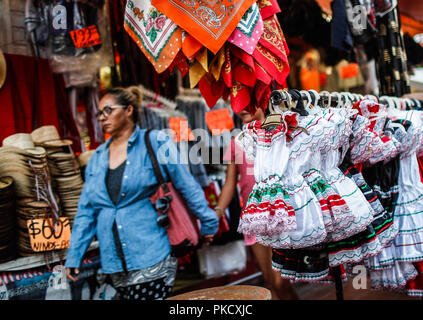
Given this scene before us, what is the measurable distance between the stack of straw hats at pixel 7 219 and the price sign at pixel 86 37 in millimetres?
1033

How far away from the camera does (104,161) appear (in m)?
2.32

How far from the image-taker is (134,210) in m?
2.18

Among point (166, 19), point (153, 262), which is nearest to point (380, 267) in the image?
point (153, 262)

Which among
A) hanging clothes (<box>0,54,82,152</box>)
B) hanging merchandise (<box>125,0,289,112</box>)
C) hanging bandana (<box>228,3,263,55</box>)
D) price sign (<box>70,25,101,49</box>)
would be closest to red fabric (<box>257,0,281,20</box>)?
hanging merchandise (<box>125,0,289,112</box>)

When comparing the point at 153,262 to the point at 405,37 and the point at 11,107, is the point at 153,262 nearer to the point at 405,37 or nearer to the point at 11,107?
the point at 11,107

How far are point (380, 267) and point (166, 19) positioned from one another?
1480mm

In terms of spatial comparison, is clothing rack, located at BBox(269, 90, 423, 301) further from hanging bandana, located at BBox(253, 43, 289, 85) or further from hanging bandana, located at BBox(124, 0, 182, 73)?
hanging bandana, located at BBox(124, 0, 182, 73)

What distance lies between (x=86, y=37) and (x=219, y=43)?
5.16 feet

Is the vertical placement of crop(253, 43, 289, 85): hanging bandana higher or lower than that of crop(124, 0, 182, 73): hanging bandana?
lower

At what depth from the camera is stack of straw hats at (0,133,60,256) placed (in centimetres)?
236

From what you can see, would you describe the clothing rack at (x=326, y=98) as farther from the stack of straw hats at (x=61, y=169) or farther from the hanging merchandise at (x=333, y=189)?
the stack of straw hats at (x=61, y=169)

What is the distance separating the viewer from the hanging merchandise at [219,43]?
1375 millimetres

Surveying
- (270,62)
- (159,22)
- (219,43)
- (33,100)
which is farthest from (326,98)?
(33,100)
